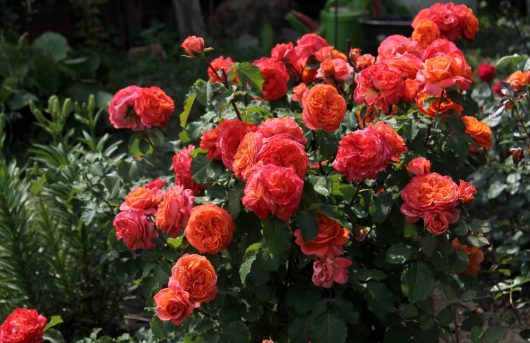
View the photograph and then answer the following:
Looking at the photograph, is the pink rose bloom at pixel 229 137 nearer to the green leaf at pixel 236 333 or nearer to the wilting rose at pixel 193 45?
the wilting rose at pixel 193 45

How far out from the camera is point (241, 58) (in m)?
7.53

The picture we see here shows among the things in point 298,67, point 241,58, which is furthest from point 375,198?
point 241,58

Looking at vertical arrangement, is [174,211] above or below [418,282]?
above

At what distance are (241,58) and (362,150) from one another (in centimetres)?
582

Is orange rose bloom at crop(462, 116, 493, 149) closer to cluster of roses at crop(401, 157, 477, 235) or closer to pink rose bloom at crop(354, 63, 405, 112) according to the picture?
pink rose bloom at crop(354, 63, 405, 112)

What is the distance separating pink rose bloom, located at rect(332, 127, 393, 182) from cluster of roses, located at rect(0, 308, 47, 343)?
0.88 m

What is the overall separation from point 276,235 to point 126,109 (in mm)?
694

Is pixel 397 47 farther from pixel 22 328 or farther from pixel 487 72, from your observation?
pixel 22 328

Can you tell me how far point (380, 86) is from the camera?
207 centimetres

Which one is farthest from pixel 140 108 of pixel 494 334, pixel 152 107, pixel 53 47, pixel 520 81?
pixel 53 47

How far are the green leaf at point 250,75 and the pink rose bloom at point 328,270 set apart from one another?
0.47 meters

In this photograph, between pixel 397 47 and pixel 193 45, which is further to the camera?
pixel 397 47

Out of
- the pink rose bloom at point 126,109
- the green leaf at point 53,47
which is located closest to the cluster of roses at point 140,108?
the pink rose bloom at point 126,109

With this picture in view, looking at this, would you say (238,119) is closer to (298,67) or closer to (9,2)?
(298,67)
